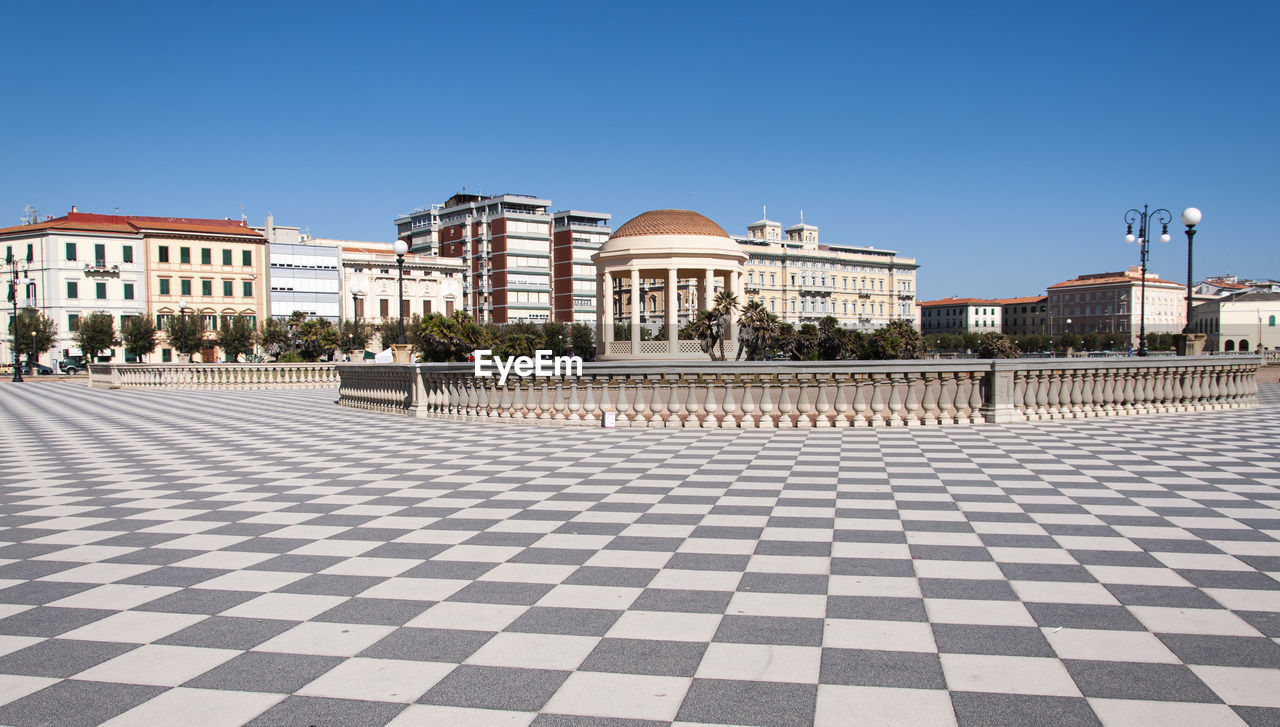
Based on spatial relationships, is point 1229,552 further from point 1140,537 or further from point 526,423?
point 526,423

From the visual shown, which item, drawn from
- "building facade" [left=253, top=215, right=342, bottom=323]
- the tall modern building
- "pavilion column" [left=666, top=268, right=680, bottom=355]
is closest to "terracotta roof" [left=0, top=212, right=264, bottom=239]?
"building facade" [left=253, top=215, right=342, bottom=323]

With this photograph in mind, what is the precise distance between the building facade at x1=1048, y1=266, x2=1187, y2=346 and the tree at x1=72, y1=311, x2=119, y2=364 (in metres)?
140

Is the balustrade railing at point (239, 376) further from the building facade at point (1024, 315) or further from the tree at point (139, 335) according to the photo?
the building facade at point (1024, 315)

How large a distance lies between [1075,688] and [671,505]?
462 centimetres

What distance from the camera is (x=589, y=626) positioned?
15.2ft

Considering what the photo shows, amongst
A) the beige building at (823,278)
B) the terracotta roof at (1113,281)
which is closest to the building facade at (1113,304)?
the terracotta roof at (1113,281)

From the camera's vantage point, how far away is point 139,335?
2544 inches

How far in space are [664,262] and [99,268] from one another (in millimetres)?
62967

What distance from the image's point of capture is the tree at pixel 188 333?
208ft

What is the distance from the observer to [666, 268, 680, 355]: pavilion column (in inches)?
1230

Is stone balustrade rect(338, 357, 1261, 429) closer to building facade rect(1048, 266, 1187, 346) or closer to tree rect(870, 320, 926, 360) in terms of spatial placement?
tree rect(870, 320, 926, 360)

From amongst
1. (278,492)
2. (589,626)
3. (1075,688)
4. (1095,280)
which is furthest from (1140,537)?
(1095,280)

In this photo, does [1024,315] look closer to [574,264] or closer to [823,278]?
[823,278]

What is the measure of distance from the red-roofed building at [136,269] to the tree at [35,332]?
2.41m
